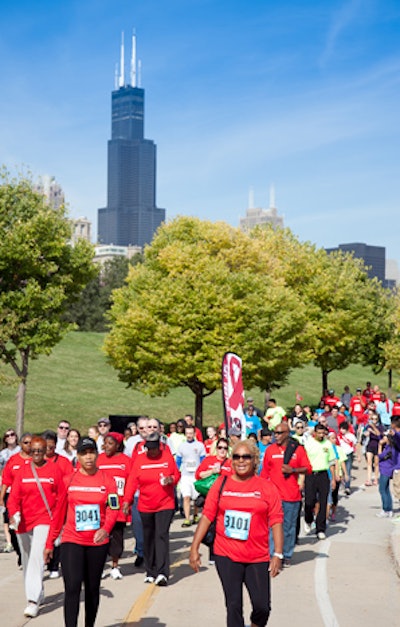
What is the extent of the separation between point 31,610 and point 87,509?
5.84ft

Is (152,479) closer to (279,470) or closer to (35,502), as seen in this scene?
(35,502)

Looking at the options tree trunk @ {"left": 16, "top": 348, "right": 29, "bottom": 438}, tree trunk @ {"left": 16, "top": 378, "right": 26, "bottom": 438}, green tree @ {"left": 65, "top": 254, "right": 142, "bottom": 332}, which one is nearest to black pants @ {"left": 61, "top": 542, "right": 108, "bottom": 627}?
tree trunk @ {"left": 16, "top": 348, "right": 29, "bottom": 438}

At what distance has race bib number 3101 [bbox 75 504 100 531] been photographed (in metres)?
8.31

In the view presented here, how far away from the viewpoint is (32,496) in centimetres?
987

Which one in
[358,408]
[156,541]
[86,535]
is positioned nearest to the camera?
[86,535]

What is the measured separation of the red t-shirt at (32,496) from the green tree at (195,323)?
24920 mm

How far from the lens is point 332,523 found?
17312 mm

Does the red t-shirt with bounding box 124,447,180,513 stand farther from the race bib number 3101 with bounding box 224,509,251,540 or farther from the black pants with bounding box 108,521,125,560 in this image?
the race bib number 3101 with bounding box 224,509,251,540

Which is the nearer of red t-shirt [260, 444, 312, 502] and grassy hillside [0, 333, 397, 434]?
red t-shirt [260, 444, 312, 502]

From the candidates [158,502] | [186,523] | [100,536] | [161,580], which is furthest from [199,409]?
[100,536]

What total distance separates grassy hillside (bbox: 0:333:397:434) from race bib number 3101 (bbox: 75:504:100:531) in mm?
32895

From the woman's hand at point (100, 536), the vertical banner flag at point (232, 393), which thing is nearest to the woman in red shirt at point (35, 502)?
the woman's hand at point (100, 536)

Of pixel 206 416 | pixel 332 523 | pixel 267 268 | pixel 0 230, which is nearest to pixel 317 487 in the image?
pixel 332 523

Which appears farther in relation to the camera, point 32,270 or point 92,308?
point 92,308
